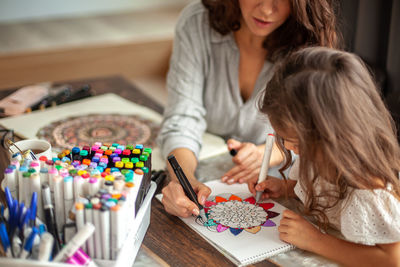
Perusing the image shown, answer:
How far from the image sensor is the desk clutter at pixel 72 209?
74 cm

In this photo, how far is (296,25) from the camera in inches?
51.8

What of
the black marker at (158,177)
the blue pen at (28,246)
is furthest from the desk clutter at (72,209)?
the black marker at (158,177)

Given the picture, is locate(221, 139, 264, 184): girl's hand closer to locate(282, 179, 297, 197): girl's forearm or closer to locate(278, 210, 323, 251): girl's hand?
locate(282, 179, 297, 197): girl's forearm

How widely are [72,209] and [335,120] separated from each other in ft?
1.49

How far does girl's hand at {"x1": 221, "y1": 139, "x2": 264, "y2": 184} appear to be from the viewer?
1145mm

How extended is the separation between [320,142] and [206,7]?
0.72 m

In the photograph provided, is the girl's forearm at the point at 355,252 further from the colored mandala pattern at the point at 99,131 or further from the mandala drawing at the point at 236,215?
the colored mandala pattern at the point at 99,131

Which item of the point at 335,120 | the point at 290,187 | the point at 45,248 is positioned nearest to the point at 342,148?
the point at 335,120

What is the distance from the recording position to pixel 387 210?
861 mm

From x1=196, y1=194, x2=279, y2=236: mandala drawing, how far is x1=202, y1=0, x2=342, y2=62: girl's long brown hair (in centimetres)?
48

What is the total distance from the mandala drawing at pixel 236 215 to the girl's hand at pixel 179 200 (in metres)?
0.02

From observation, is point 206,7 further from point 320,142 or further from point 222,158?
point 320,142

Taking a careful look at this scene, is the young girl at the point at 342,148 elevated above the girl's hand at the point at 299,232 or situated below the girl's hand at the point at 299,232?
above

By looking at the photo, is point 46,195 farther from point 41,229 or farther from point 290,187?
point 290,187
